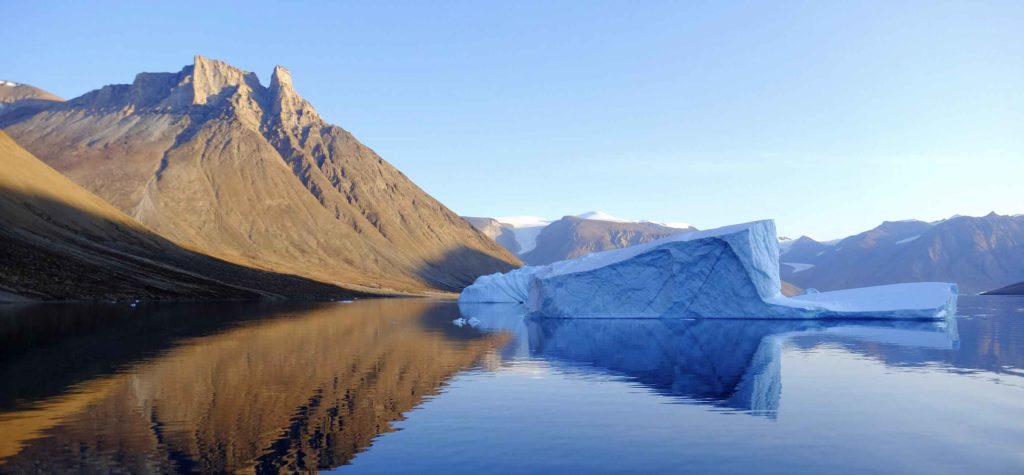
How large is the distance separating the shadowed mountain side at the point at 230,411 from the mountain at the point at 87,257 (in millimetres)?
50729

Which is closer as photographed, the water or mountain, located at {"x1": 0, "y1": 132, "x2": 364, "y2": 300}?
the water

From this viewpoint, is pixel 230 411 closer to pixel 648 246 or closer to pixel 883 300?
pixel 648 246

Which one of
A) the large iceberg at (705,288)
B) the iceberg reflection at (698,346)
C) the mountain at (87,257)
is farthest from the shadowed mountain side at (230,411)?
the mountain at (87,257)

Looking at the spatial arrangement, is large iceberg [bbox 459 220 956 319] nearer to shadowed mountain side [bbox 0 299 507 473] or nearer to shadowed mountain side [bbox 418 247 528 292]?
shadowed mountain side [bbox 0 299 507 473]

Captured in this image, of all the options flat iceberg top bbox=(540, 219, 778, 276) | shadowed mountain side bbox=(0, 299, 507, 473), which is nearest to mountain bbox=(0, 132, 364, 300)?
flat iceberg top bbox=(540, 219, 778, 276)

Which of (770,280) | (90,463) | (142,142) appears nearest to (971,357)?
(770,280)

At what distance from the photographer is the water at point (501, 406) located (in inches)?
506

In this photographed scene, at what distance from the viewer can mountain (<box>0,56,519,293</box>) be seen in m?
146

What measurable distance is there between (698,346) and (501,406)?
58.8 ft

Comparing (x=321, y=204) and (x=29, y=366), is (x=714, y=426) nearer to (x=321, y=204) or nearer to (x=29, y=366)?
(x=29, y=366)

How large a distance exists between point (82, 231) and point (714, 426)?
95.1 m

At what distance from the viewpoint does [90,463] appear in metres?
12.0

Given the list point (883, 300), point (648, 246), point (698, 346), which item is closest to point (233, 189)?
point (648, 246)

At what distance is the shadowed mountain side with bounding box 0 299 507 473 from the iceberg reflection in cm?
560
